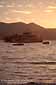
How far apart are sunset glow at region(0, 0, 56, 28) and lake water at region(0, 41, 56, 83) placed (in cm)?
18

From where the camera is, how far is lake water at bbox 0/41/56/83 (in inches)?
73.2

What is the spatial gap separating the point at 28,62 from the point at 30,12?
0.38 m

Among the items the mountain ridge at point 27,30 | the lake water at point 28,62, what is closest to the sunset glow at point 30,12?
the mountain ridge at point 27,30

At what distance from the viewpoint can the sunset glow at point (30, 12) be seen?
1899 millimetres

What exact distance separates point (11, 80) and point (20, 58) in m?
0.18

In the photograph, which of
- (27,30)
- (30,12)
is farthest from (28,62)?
(30,12)

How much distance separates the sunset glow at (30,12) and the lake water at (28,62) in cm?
18

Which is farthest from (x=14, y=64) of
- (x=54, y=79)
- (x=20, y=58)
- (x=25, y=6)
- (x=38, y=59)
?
(x=25, y=6)

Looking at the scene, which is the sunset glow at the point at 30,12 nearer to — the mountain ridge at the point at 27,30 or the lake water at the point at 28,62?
the mountain ridge at the point at 27,30

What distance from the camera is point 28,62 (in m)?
1.88

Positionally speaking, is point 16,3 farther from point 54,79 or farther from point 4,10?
point 54,79

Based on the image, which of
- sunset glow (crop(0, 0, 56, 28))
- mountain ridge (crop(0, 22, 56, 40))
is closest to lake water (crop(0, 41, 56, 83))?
mountain ridge (crop(0, 22, 56, 40))

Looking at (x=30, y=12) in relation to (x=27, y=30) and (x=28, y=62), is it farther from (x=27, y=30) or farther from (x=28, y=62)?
(x=28, y=62)

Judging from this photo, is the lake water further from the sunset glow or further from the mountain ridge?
the sunset glow
